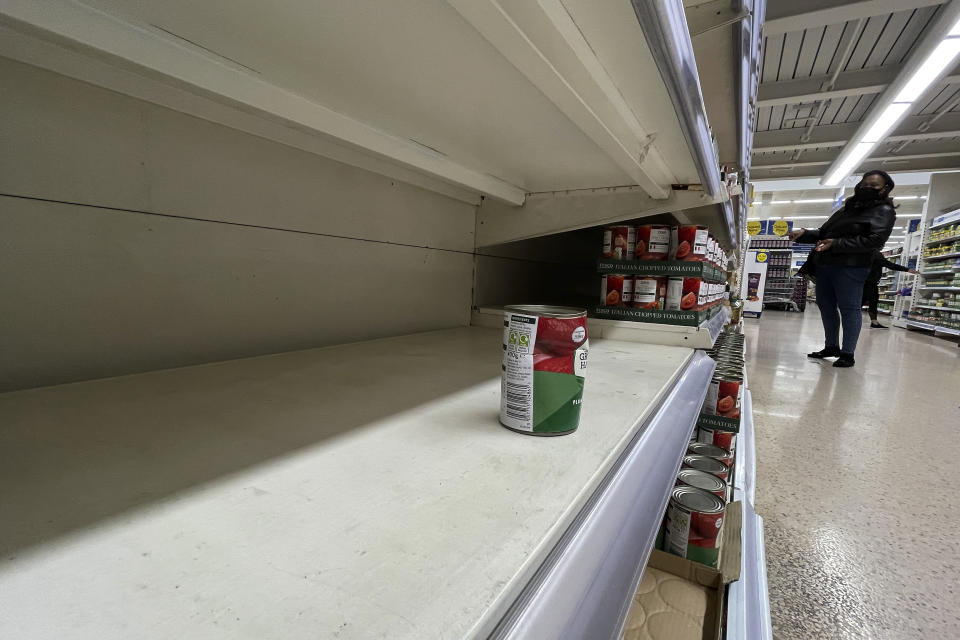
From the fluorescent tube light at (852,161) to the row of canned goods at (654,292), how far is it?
6672 mm

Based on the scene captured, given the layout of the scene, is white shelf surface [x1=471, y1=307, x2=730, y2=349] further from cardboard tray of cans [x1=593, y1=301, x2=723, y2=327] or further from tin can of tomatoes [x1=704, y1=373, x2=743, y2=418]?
tin can of tomatoes [x1=704, y1=373, x2=743, y2=418]

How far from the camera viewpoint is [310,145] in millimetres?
941

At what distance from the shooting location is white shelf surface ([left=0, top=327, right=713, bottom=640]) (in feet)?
0.86

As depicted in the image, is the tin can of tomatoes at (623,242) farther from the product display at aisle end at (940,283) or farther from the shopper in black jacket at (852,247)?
the product display at aisle end at (940,283)

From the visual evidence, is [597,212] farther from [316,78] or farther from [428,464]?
[428,464]

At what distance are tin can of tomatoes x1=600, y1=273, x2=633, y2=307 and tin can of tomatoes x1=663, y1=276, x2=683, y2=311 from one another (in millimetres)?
121

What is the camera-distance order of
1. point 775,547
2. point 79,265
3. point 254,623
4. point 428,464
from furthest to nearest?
1. point 775,547
2. point 79,265
3. point 428,464
4. point 254,623

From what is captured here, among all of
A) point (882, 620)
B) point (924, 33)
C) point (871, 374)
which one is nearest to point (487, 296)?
point (882, 620)

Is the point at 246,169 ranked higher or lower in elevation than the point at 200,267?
higher

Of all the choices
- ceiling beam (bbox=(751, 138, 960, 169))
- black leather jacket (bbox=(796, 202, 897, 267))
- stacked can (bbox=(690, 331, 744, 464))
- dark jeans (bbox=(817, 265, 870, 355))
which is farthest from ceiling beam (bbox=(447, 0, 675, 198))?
ceiling beam (bbox=(751, 138, 960, 169))

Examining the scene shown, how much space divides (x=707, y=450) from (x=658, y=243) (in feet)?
2.41

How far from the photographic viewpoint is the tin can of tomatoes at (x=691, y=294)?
135 centimetres

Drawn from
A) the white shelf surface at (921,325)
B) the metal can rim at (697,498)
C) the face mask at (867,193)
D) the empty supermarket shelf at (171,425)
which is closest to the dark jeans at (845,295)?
the face mask at (867,193)

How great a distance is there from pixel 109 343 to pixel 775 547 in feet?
5.88
